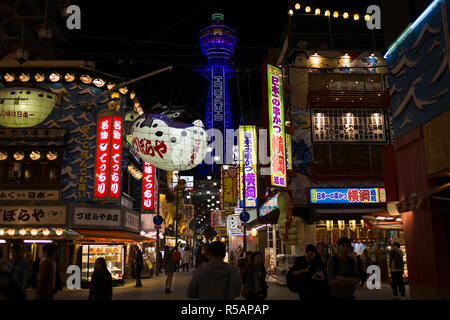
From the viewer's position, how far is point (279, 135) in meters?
21.1

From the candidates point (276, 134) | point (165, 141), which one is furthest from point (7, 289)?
point (276, 134)

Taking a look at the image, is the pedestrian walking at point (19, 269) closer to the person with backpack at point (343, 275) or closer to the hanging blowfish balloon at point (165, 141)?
the hanging blowfish balloon at point (165, 141)

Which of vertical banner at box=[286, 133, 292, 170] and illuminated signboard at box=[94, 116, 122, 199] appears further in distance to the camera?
vertical banner at box=[286, 133, 292, 170]

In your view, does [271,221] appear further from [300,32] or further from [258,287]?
[258,287]

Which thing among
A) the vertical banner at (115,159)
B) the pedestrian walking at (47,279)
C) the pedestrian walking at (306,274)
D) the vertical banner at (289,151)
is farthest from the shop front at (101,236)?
the pedestrian walking at (306,274)

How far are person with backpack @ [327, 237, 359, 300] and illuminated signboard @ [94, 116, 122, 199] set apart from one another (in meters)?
15.1

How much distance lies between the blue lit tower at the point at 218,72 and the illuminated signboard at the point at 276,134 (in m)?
70.2

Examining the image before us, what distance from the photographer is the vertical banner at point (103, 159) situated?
66.8ft

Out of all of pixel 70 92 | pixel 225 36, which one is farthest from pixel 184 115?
pixel 225 36

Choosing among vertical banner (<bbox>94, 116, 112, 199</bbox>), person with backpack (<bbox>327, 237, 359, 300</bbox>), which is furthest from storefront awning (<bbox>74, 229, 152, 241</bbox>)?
person with backpack (<bbox>327, 237, 359, 300</bbox>)

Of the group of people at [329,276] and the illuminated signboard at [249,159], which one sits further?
the illuminated signboard at [249,159]

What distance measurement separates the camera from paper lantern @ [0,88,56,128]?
20.8 meters

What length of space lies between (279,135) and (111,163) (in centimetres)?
835

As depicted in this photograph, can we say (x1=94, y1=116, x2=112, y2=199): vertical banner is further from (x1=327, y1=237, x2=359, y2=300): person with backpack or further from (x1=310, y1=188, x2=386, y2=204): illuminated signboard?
(x1=327, y1=237, x2=359, y2=300): person with backpack
